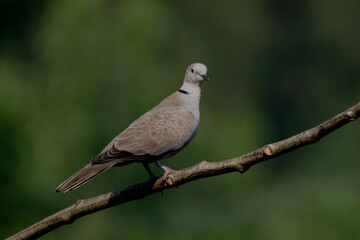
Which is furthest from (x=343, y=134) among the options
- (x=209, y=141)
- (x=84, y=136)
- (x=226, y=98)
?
(x=84, y=136)

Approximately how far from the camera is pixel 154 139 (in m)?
4.96

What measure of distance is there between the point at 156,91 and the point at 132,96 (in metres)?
0.43

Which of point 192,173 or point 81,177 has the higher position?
point 192,173

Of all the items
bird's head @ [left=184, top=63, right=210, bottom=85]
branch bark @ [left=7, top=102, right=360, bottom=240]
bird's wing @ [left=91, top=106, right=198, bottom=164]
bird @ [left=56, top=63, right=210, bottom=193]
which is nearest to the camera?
branch bark @ [left=7, top=102, right=360, bottom=240]

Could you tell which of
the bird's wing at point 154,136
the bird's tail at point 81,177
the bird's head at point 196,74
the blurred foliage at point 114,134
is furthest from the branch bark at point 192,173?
the blurred foliage at point 114,134

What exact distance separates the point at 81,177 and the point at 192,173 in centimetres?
75

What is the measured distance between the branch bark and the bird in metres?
0.28

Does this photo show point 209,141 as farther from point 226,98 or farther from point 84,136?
point 226,98

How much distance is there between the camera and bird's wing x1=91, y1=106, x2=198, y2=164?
4.74 meters

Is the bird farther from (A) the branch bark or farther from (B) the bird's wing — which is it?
(A) the branch bark

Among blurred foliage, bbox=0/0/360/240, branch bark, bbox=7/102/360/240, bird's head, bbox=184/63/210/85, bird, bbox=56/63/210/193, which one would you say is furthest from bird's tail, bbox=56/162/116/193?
blurred foliage, bbox=0/0/360/240

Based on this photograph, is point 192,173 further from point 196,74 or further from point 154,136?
point 196,74

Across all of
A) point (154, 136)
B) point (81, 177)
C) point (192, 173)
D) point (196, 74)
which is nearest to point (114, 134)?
point (196, 74)

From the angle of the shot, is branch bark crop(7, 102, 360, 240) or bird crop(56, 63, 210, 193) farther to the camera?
bird crop(56, 63, 210, 193)
